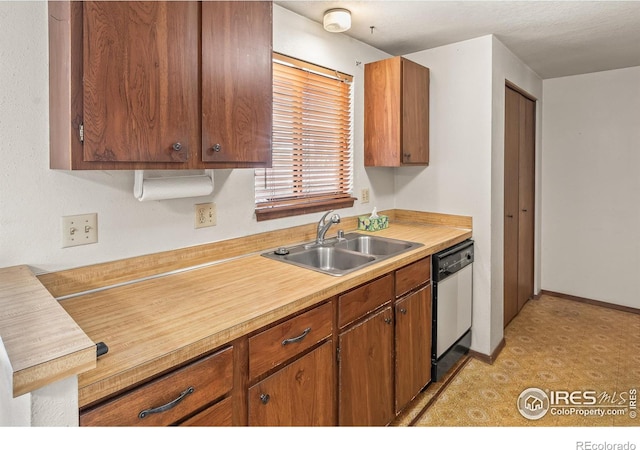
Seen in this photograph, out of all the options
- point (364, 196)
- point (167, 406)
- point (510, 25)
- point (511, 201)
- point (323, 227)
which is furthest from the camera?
point (511, 201)

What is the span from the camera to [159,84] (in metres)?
1.29

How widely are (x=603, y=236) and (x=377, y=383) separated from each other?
3156mm

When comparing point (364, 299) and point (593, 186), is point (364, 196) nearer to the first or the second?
point (364, 299)

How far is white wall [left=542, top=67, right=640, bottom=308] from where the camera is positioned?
3570mm

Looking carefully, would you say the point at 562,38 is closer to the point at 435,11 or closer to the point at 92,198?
the point at 435,11

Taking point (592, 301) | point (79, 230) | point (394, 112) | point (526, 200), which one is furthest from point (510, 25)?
point (592, 301)

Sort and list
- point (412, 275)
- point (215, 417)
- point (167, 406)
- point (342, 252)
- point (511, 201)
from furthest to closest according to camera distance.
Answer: point (511, 201) < point (342, 252) < point (412, 275) < point (215, 417) < point (167, 406)

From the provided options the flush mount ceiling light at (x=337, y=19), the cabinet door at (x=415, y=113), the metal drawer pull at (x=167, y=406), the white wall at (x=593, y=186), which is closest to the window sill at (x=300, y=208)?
the cabinet door at (x=415, y=113)

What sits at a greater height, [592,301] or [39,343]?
[39,343]

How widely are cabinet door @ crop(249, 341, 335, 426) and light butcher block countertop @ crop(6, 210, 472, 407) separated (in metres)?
0.22

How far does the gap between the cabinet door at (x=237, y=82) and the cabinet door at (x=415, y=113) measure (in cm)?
127

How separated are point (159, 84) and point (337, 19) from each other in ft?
4.14

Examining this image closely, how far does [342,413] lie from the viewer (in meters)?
1.65
